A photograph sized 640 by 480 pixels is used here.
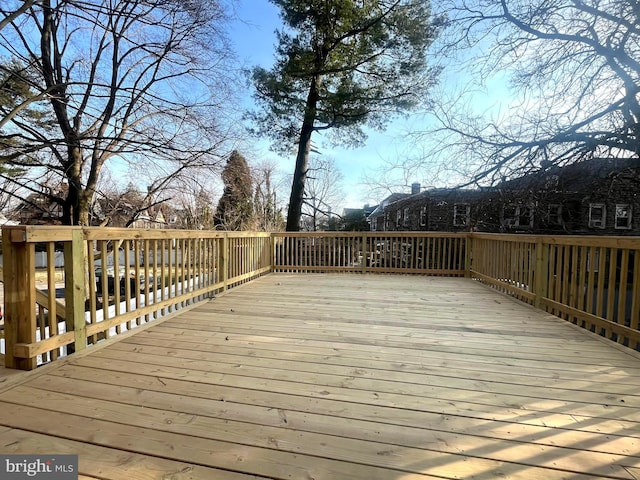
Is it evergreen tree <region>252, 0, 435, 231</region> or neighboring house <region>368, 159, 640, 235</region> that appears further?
evergreen tree <region>252, 0, 435, 231</region>

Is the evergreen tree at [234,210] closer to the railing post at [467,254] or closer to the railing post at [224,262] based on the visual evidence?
the railing post at [224,262]

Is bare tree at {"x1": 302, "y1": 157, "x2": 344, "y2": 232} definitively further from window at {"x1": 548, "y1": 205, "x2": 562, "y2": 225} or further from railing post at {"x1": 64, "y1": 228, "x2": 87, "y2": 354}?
railing post at {"x1": 64, "y1": 228, "x2": 87, "y2": 354}

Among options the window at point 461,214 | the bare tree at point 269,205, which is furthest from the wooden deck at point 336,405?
the bare tree at point 269,205

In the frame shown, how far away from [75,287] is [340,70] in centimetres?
765

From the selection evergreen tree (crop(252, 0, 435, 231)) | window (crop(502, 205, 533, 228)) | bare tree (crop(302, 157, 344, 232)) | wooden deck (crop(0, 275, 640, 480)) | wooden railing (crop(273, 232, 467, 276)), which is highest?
evergreen tree (crop(252, 0, 435, 231))

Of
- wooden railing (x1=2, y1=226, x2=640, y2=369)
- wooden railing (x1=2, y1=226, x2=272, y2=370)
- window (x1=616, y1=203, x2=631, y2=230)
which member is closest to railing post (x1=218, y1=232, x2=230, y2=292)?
wooden railing (x1=2, y1=226, x2=640, y2=369)

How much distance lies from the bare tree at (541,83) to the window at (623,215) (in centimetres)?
152

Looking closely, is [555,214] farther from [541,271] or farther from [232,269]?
[232,269]

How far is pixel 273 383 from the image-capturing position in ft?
5.71

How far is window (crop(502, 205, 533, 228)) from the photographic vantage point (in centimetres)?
597

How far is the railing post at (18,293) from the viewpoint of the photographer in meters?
1.71

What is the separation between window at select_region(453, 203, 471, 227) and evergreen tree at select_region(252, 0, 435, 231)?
2.81 m

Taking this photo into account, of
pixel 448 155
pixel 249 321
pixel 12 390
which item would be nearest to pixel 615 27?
pixel 448 155

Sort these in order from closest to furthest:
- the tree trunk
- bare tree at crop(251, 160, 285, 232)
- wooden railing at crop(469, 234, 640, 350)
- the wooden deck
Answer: the wooden deck
wooden railing at crop(469, 234, 640, 350)
the tree trunk
bare tree at crop(251, 160, 285, 232)
